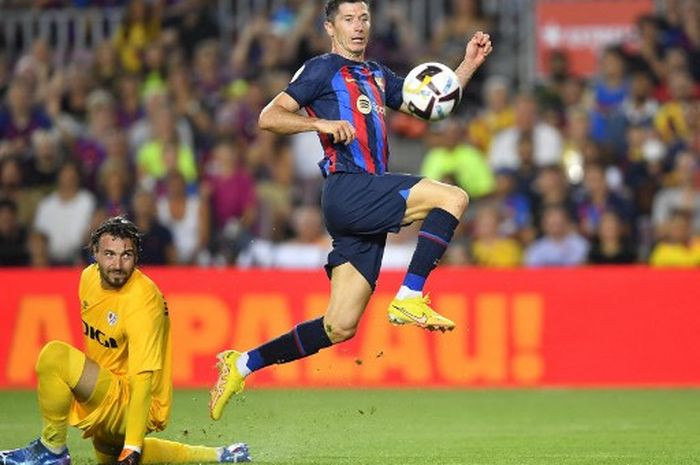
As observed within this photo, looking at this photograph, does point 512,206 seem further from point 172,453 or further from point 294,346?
point 172,453

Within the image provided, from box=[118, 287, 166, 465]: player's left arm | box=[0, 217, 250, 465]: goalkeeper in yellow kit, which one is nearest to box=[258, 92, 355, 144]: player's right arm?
box=[0, 217, 250, 465]: goalkeeper in yellow kit

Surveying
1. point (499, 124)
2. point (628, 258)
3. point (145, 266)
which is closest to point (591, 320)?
point (628, 258)

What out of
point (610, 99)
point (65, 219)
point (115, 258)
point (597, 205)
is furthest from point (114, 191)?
point (115, 258)

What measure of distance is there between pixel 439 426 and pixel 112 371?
343 centimetres

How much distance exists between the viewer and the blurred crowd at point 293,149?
15.1 meters

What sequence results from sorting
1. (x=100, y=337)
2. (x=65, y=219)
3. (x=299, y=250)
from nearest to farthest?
(x=100, y=337), (x=299, y=250), (x=65, y=219)

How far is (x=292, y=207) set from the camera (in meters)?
15.8

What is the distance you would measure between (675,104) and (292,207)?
407 cm

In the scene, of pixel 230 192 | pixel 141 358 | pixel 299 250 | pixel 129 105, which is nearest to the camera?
pixel 141 358

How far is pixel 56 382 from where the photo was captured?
304 inches

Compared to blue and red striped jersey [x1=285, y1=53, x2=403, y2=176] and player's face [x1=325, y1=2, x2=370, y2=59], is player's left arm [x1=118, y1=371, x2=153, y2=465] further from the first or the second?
player's face [x1=325, y1=2, x2=370, y2=59]

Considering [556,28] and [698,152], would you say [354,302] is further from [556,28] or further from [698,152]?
[556,28]

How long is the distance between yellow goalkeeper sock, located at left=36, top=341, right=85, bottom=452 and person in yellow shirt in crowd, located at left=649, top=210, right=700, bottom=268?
8058 millimetres

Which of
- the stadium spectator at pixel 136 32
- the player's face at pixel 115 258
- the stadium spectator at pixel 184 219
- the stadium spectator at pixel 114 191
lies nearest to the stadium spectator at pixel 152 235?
the stadium spectator at pixel 184 219
